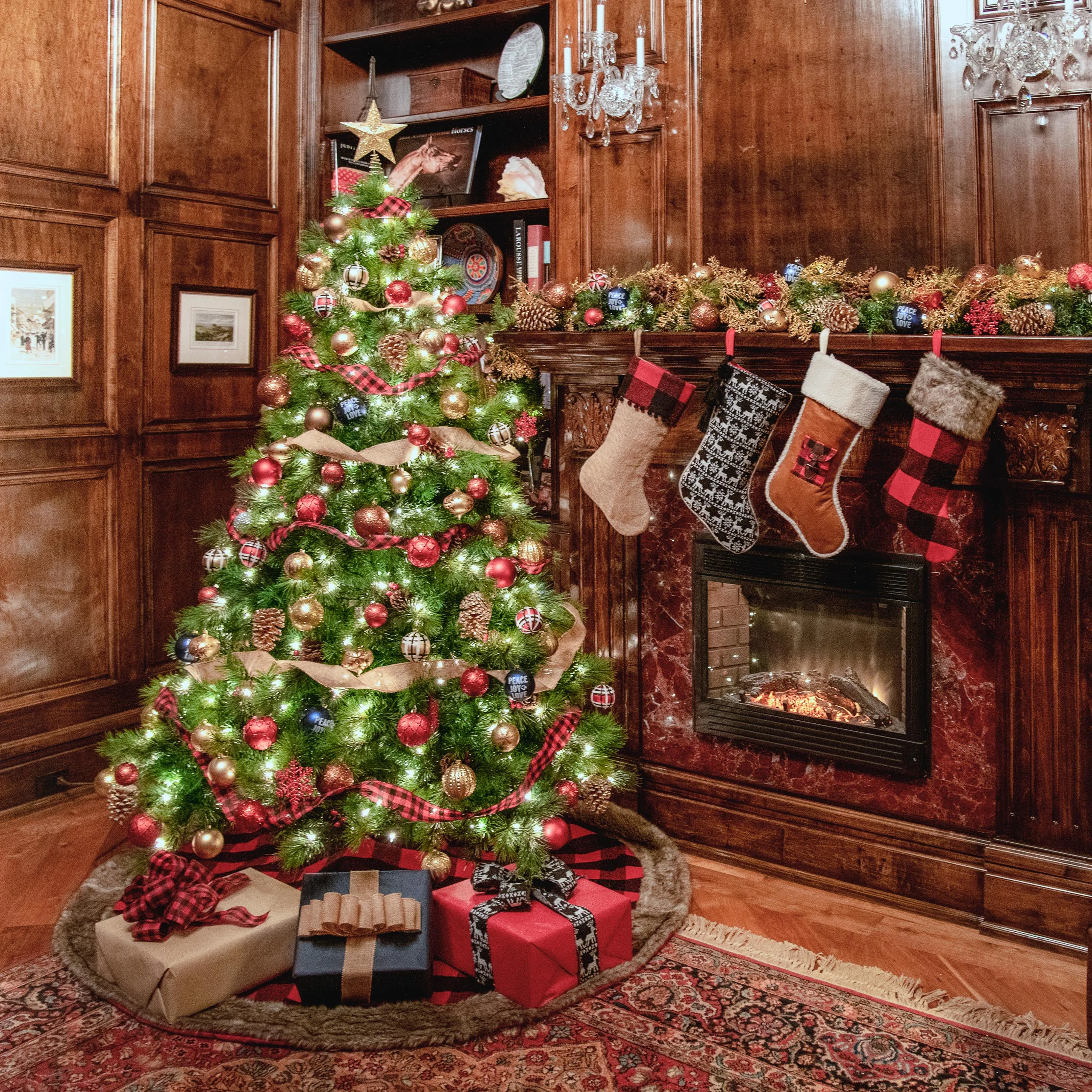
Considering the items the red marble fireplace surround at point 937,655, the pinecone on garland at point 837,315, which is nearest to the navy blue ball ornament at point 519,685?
the red marble fireplace surround at point 937,655

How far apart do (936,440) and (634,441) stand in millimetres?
724

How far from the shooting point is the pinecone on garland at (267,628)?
2.54 m

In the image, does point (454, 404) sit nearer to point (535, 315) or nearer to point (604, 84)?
point (535, 315)

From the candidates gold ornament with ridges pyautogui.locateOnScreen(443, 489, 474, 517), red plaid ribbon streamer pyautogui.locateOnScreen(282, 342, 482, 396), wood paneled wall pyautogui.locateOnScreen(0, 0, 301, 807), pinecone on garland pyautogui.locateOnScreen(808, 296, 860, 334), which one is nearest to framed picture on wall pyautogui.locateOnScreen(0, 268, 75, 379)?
wood paneled wall pyautogui.locateOnScreen(0, 0, 301, 807)

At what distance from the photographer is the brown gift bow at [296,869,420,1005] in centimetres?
206

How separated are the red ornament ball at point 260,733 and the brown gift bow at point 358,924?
1.45 ft

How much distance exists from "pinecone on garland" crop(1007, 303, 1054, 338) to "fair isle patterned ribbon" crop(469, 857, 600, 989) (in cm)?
152

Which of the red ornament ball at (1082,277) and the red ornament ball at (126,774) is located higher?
the red ornament ball at (1082,277)

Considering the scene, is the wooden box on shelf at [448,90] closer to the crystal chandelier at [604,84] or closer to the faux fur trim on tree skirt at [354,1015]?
the crystal chandelier at [604,84]

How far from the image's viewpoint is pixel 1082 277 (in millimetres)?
2111

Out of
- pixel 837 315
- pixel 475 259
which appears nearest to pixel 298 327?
pixel 475 259

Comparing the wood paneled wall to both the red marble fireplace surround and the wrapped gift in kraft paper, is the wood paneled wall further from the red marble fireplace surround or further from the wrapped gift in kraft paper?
the red marble fireplace surround

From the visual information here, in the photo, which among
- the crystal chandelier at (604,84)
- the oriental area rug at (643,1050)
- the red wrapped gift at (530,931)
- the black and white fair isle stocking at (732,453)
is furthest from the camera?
the crystal chandelier at (604,84)

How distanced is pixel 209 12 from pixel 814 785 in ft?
10.2
